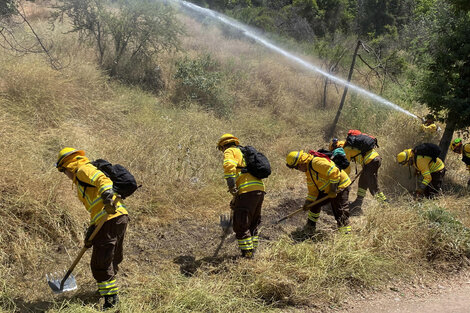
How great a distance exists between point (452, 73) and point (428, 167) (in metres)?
2.19

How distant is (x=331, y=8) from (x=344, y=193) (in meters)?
18.1

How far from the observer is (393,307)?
4.11 m

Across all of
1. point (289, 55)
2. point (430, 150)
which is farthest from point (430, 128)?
point (289, 55)

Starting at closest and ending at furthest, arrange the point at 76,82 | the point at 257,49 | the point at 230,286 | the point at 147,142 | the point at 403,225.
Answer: the point at 230,286
the point at 403,225
the point at 147,142
the point at 76,82
the point at 257,49

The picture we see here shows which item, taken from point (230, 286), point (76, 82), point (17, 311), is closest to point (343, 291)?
point (230, 286)

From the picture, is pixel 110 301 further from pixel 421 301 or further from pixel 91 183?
pixel 421 301

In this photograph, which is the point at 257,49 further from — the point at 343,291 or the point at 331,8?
the point at 343,291

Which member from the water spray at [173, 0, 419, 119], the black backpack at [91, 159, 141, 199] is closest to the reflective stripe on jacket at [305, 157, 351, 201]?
the black backpack at [91, 159, 141, 199]

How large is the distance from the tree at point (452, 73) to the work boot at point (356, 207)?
2414 mm

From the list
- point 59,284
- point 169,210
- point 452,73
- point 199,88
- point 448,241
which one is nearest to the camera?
point 59,284

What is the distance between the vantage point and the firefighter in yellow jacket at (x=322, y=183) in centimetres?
498

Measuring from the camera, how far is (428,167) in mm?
6605

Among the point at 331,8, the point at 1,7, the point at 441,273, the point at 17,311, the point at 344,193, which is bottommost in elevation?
the point at 17,311

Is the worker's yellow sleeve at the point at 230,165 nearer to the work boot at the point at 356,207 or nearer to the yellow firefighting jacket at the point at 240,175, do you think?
the yellow firefighting jacket at the point at 240,175
